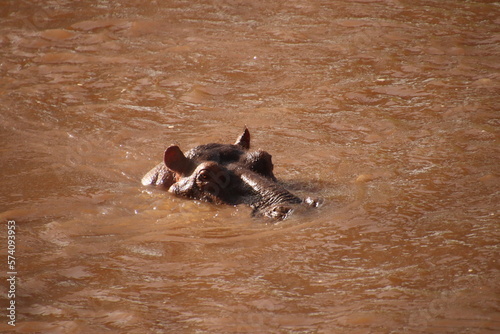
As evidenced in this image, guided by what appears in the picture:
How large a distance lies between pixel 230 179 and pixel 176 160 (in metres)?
Result: 0.69

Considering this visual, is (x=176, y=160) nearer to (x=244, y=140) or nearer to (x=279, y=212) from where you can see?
(x=244, y=140)

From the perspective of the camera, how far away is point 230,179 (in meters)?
7.75

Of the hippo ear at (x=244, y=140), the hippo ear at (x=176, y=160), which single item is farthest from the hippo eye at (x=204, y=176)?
the hippo ear at (x=244, y=140)

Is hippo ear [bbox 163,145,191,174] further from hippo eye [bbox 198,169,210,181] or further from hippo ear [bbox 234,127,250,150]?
hippo ear [bbox 234,127,250,150]

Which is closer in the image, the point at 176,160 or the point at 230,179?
the point at 230,179

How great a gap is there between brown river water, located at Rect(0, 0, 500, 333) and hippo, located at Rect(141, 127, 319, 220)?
0.15 m

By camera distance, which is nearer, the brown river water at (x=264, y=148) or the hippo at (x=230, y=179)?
the brown river water at (x=264, y=148)

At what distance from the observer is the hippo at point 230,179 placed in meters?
7.44

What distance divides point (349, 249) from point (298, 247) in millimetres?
487

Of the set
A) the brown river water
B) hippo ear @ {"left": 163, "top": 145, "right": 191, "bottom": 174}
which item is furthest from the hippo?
the brown river water

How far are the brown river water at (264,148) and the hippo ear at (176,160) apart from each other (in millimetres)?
384

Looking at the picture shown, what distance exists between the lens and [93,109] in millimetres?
11219

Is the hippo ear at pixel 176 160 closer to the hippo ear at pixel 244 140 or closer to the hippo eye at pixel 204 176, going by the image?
the hippo eye at pixel 204 176

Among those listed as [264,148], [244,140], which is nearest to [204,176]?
[244,140]
